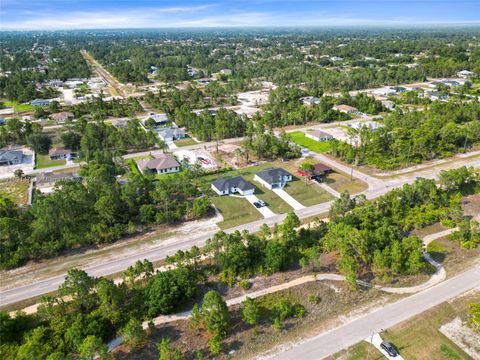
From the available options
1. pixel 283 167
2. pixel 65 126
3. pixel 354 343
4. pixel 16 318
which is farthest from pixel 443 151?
pixel 65 126

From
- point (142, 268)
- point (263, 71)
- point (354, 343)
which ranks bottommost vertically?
point (354, 343)

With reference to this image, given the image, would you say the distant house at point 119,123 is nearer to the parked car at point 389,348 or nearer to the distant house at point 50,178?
the distant house at point 50,178

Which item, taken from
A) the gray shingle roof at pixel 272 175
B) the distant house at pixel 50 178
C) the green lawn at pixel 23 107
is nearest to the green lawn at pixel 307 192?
the gray shingle roof at pixel 272 175

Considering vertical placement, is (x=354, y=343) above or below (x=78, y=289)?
below

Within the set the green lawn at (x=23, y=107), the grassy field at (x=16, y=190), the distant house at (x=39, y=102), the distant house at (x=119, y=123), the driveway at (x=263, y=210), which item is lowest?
the driveway at (x=263, y=210)

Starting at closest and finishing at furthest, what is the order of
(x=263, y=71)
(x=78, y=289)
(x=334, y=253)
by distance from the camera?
(x=78, y=289), (x=334, y=253), (x=263, y=71)

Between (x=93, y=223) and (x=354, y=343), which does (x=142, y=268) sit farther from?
(x=354, y=343)
